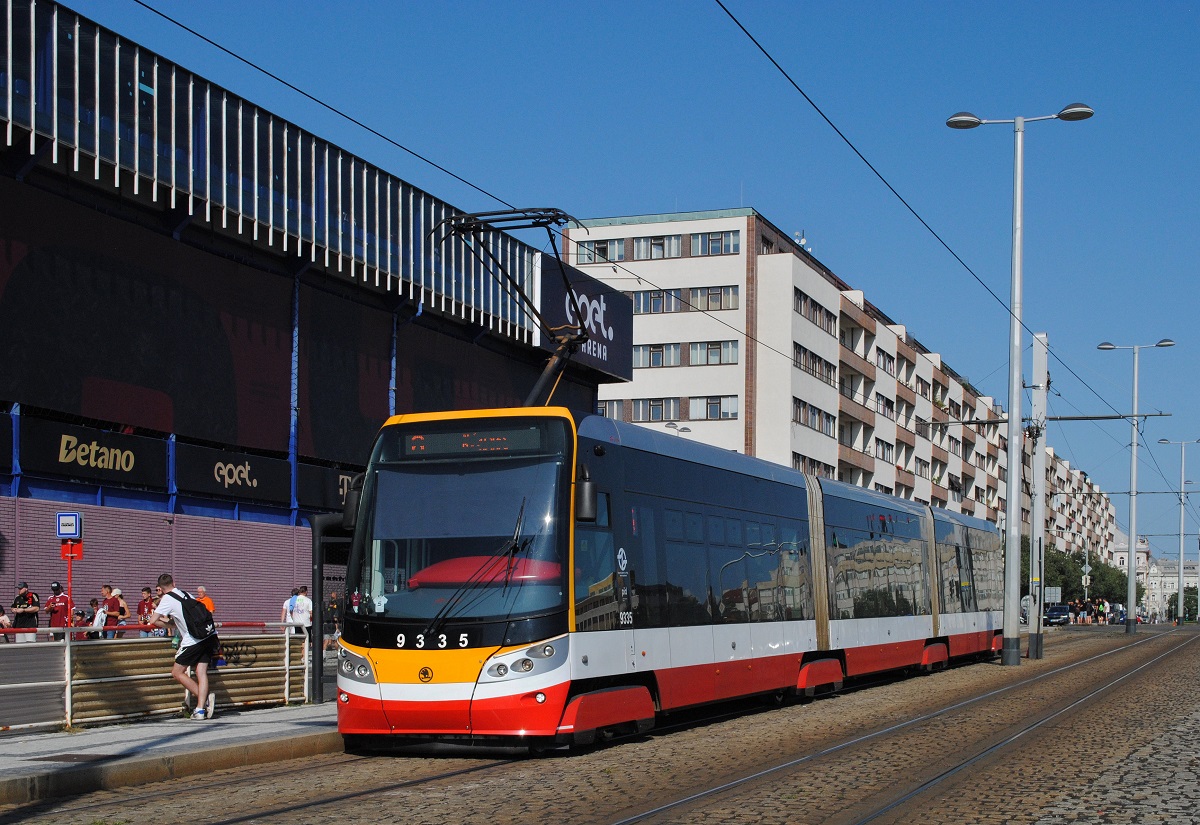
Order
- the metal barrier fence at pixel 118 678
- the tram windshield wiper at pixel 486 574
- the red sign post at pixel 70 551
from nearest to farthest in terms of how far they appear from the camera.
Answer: the tram windshield wiper at pixel 486 574 → the metal barrier fence at pixel 118 678 → the red sign post at pixel 70 551

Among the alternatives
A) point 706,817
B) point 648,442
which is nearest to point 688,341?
point 648,442

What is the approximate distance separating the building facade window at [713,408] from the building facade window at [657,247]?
24.9 ft

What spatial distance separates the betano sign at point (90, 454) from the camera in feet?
80.3

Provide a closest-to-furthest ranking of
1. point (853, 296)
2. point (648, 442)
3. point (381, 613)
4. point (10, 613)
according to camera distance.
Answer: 1. point (381, 613)
2. point (648, 442)
3. point (10, 613)
4. point (853, 296)

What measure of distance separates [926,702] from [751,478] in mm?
4418

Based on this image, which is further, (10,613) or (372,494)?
(10,613)

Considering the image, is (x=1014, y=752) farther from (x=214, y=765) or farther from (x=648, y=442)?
(x=214, y=765)

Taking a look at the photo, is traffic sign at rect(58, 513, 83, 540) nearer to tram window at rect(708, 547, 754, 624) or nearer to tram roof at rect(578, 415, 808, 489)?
tram roof at rect(578, 415, 808, 489)

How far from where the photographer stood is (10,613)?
2253 cm

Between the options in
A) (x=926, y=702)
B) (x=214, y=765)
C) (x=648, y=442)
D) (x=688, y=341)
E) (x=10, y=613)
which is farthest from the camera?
(x=688, y=341)

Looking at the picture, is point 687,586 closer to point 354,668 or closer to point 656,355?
point 354,668

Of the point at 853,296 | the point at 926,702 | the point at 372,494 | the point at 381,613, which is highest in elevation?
the point at 853,296

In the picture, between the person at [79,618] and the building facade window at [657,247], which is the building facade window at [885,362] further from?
the person at [79,618]

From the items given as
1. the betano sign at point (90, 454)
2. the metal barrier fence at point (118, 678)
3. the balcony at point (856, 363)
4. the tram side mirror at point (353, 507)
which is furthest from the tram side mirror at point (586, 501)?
the balcony at point (856, 363)
